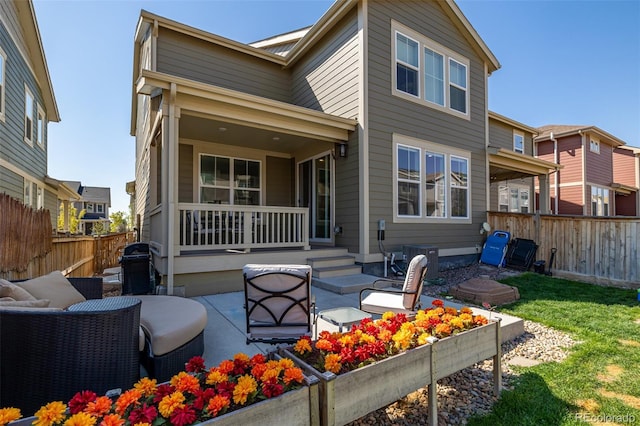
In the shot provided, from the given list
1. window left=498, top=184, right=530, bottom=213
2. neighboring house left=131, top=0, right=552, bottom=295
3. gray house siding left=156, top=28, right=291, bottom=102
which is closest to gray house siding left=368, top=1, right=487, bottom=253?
neighboring house left=131, top=0, right=552, bottom=295

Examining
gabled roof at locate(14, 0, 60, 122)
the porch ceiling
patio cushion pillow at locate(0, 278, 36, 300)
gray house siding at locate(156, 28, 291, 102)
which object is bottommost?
patio cushion pillow at locate(0, 278, 36, 300)

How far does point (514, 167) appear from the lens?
35.0 ft

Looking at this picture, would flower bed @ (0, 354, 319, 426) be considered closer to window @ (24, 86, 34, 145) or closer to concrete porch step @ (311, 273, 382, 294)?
concrete porch step @ (311, 273, 382, 294)

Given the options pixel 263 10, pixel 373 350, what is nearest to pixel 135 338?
pixel 373 350

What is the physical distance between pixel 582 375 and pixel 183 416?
11.9 ft

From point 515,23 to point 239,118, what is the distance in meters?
10.4

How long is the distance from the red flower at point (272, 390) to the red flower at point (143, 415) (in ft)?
1.56

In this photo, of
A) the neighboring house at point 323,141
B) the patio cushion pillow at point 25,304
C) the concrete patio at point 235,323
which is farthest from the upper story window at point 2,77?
the patio cushion pillow at point 25,304

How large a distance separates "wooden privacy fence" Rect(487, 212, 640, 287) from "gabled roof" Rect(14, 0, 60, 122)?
15340 millimetres

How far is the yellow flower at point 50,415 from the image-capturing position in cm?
127

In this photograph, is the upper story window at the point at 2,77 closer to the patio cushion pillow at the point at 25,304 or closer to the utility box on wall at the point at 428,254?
the patio cushion pillow at the point at 25,304

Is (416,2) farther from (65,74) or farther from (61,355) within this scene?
(65,74)

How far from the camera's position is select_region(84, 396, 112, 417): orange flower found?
1.34 metres

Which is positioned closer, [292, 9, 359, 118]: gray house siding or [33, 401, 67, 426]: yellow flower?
[33, 401, 67, 426]: yellow flower
